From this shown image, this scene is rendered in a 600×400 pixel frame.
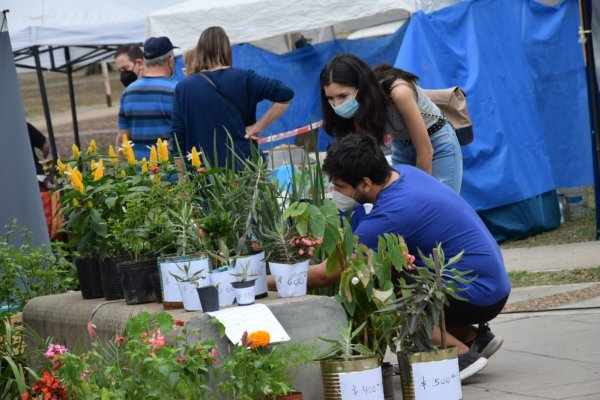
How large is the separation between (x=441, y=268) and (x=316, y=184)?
1.04 meters

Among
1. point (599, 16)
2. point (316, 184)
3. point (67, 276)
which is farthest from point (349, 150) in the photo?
point (599, 16)

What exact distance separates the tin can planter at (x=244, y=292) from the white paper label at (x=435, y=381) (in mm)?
670

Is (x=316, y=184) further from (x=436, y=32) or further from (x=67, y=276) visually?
(x=436, y=32)

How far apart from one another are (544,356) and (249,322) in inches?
73.8

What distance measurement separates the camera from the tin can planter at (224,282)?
4215 mm

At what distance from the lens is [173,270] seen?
4.28 metres

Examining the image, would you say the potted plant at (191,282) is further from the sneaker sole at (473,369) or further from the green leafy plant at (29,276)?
the green leafy plant at (29,276)

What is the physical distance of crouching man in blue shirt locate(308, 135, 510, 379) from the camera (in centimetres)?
457

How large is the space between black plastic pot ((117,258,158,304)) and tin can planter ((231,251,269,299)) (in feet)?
1.46

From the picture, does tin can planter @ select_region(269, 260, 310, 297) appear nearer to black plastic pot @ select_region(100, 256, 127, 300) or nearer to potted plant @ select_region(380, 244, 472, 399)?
potted plant @ select_region(380, 244, 472, 399)

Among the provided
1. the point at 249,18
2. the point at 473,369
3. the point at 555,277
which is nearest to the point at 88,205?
the point at 473,369

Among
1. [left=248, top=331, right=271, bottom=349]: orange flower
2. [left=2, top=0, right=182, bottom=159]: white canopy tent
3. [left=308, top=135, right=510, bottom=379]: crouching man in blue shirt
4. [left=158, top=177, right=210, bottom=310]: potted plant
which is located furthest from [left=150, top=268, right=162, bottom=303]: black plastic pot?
[left=2, top=0, right=182, bottom=159]: white canopy tent

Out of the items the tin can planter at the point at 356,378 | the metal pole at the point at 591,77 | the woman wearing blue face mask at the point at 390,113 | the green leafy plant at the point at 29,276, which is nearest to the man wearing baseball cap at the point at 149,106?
the green leafy plant at the point at 29,276

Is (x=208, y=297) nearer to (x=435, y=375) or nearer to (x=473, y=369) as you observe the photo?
(x=435, y=375)
